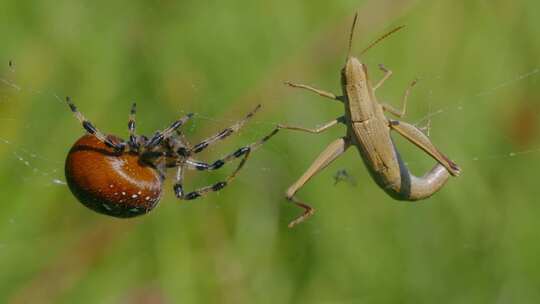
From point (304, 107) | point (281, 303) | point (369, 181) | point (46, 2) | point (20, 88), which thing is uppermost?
point (46, 2)

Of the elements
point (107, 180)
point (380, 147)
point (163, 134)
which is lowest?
point (380, 147)

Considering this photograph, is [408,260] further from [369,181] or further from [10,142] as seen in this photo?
[10,142]

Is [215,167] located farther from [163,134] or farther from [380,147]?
[380,147]

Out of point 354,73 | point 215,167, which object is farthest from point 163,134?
point 354,73

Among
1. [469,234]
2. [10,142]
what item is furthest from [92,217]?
[469,234]

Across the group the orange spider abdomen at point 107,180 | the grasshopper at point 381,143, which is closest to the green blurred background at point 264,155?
the orange spider abdomen at point 107,180

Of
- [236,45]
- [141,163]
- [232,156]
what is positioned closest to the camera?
[141,163]
